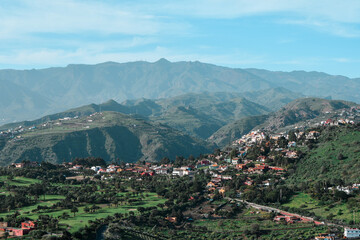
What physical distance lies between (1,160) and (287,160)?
4676 inches

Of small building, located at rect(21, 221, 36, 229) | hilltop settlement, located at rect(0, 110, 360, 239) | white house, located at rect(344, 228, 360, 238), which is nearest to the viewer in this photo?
small building, located at rect(21, 221, 36, 229)

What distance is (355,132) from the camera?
103000mm

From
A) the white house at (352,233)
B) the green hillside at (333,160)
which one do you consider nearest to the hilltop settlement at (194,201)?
the white house at (352,233)

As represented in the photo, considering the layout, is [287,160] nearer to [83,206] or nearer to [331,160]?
[331,160]

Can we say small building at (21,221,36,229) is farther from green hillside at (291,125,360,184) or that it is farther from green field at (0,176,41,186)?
green hillside at (291,125,360,184)

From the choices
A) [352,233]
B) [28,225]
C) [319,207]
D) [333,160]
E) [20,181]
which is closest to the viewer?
[28,225]

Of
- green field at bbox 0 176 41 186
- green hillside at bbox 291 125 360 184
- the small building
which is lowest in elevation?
green field at bbox 0 176 41 186

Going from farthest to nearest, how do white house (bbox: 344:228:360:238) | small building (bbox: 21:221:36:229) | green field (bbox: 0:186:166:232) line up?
green field (bbox: 0:186:166:232) → white house (bbox: 344:228:360:238) → small building (bbox: 21:221:36:229)

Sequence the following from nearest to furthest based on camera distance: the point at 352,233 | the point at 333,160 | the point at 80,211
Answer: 1. the point at 352,233
2. the point at 80,211
3. the point at 333,160

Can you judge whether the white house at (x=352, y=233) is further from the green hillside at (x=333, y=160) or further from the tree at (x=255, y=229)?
the green hillside at (x=333, y=160)

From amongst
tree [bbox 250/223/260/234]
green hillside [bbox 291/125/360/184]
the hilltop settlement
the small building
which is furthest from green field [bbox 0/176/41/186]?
green hillside [bbox 291/125/360/184]

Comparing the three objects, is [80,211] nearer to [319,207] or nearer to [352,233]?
[319,207]

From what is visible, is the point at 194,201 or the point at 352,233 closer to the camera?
the point at 352,233

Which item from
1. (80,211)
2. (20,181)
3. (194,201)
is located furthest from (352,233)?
(20,181)
